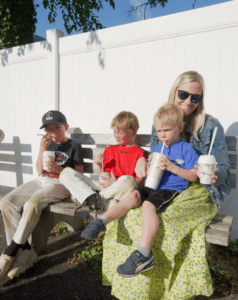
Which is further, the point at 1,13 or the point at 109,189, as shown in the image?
the point at 1,13

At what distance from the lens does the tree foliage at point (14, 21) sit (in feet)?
16.9

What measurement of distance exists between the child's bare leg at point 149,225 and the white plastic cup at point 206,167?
0.42 m

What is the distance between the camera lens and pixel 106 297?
2.12m

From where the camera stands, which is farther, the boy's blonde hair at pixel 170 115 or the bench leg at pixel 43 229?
the bench leg at pixel 43 229

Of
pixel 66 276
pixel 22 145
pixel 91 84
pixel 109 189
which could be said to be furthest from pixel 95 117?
pixel 66 276

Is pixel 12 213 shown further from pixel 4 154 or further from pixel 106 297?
pixel 4 154

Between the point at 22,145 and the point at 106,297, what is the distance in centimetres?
357

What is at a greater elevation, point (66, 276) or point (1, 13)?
point (1, 13)

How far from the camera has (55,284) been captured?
2.26m

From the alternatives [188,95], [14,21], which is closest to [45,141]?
[188,95]

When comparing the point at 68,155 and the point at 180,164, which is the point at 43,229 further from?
the point at 180,164

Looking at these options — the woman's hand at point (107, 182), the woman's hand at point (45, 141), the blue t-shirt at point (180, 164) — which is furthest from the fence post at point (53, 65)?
the blue t-shirt at point (180, 164)

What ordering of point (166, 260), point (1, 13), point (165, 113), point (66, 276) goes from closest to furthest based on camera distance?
1. point (166, 260)
2. point (165, 113)
3. point (66, 276)
4. point (1, 13)

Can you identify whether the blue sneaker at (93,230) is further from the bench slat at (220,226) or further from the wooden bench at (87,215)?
the bench slat at (220,226)
